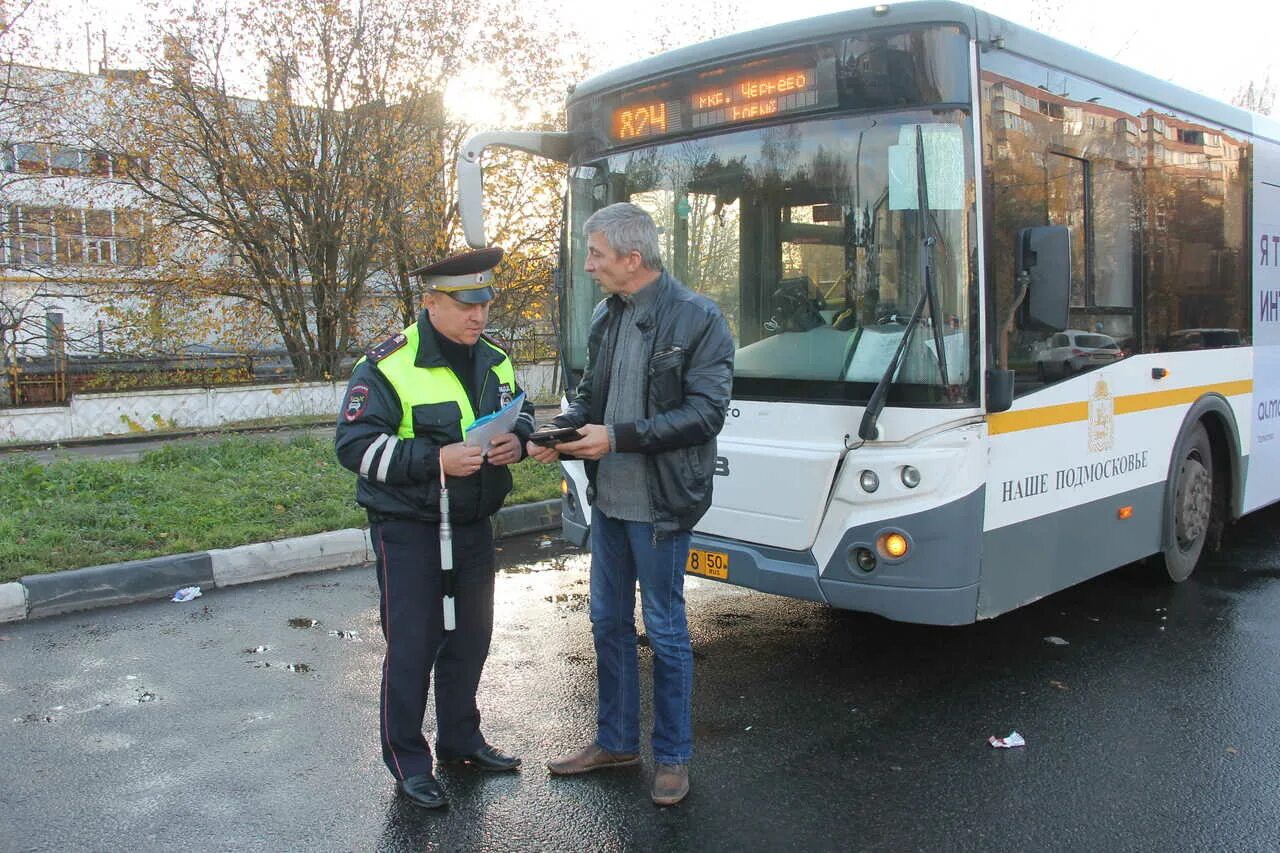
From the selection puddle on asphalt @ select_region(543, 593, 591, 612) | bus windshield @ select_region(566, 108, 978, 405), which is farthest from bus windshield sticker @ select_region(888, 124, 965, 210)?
puddle on asphalt @ select_region(543, 593, 591, 612)

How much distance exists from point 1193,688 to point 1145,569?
5.61 ft

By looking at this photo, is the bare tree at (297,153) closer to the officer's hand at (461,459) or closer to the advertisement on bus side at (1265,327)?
the advertisement on bus side at (1265,327)

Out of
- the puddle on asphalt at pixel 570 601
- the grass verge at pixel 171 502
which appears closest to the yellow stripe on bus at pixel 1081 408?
the puddle on asphalt at pixel 570 601

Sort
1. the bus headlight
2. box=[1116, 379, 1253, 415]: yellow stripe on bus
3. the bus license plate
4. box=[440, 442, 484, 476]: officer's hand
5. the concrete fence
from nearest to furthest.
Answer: box=[440, 442, 484, 476]: officer's hand < the bus headlight < the bus license plate < box=[1116, 379, 1253, 415]: yellow stripe on bus < the concrete fence

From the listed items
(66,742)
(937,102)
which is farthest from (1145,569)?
(66,742)

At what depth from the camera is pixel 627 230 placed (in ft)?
11.3

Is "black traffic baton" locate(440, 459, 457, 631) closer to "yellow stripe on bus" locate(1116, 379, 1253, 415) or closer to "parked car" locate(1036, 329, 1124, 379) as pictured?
"parked car" locate(1036, 329, 1124, 379)

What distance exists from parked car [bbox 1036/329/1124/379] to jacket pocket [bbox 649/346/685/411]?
194 cm

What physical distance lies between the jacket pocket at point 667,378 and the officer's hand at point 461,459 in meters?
0.62

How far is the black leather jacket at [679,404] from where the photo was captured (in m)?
3.37

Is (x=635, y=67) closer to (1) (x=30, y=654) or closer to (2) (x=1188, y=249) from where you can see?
(2) (x=1188, y=249)

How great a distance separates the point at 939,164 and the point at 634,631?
7.20 feet

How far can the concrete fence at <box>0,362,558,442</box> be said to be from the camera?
1641 centimetres

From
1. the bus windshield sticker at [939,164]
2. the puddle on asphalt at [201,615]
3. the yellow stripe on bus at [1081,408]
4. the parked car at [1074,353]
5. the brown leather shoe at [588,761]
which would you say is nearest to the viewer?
the brown leather shoe at [588,761]
